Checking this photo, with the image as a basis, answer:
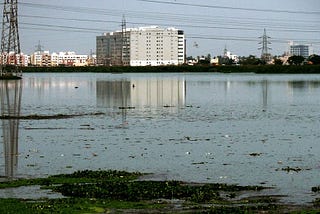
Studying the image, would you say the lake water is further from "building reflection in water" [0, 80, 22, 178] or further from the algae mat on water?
the algae mat on water

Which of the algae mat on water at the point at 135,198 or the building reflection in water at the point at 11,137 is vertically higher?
the building reflection in water at the point at 11,137

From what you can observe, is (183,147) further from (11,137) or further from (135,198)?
(135,198)

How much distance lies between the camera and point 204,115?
1709 inches

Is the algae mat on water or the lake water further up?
the lake water

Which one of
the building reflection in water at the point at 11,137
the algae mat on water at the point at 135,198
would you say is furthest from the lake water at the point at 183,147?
the algae mat on water at the point at 135,198

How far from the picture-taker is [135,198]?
1513 centimetres

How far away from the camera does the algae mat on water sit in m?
13.8

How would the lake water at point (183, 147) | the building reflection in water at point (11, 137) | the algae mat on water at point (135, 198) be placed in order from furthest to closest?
the building reflection in water at point (11, 137) → the lake water at point (183, 147) → the algae mat on water at point (135, 198)

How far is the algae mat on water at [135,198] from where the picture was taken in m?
13.8

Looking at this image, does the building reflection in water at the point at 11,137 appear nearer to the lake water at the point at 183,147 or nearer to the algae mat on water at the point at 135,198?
the lake water at the point at 183,147

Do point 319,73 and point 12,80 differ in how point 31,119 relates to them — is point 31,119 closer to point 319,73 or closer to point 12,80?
point 12,80

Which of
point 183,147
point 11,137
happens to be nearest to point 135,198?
point 183,147

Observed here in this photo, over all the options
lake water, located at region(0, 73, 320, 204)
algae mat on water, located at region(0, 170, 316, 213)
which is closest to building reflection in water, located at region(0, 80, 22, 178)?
lake water, located at region(0, 73, 320, 204)

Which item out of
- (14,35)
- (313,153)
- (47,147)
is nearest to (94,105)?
(47,147)
